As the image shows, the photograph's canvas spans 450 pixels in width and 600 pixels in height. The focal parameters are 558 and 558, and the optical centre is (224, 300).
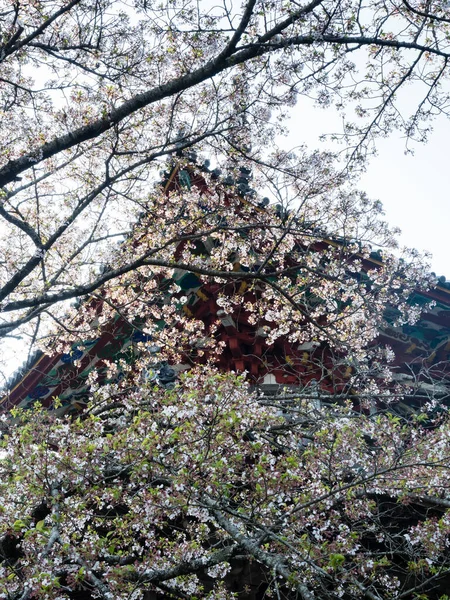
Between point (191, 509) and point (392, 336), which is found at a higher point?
point (392, 336)

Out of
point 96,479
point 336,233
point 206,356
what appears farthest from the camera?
point 206,356

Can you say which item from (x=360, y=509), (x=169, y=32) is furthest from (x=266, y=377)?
(x=169, y=32)

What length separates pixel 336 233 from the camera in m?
9.27

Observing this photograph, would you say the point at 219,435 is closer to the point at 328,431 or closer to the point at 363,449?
the point at 328,431

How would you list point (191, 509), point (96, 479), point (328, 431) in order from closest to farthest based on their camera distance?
point (191, 509), point (96, 479), point (328, 431)

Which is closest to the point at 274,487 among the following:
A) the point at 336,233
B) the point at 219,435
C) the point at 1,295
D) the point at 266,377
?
the point at 219,435

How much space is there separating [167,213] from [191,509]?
227 inches

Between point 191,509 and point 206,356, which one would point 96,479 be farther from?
point 206,356

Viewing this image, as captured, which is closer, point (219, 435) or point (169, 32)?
point (219, 435)

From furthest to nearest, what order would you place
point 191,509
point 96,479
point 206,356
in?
1. point 206,356
2. point 96,479
3. point 191,509

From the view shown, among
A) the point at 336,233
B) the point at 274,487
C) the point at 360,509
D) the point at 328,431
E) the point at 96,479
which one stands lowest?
the point at 96,479

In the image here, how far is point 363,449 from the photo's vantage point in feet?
21.1

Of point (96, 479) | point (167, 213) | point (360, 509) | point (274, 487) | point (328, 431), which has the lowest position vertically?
point (96, 479)

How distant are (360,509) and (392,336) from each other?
17.4 feet
